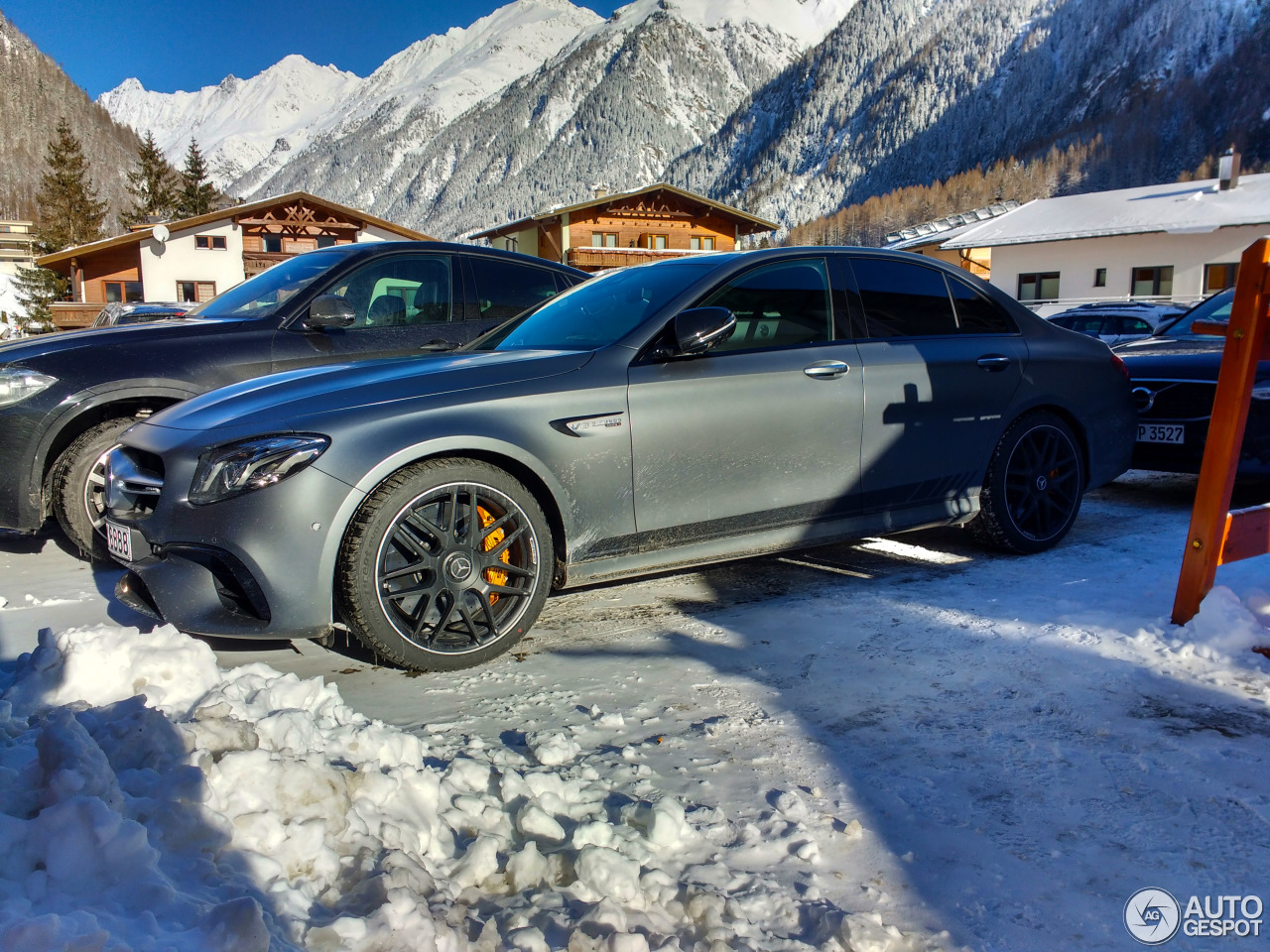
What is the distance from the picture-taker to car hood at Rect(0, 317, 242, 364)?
15.2ft

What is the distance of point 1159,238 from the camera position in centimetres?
3569

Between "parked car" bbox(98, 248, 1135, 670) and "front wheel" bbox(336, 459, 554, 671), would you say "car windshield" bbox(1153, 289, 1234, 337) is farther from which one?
"front wheel" bbox(336, 459, 554, 671)

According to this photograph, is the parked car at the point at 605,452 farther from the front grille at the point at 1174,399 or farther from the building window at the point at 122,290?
the building window at the point at 122,290

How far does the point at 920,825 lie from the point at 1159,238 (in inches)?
1576

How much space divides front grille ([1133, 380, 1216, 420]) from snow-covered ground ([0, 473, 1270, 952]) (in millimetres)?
2601

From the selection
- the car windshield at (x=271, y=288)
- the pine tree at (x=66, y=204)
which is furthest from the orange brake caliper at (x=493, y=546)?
the pine tree at (x=66, y=204)

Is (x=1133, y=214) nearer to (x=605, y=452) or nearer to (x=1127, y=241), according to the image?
(x=1127, y=241)

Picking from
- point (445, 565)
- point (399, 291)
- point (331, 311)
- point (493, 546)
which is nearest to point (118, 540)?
point (445, 565)

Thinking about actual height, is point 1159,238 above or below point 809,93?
below

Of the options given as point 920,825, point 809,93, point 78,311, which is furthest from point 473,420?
point 809,93

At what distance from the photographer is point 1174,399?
19.2 ft

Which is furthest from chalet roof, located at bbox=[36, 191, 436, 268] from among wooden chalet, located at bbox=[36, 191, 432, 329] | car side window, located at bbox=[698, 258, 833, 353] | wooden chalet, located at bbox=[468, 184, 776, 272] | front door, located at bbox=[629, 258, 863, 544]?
front door, located at bbox=[629, 258, 863, 544]

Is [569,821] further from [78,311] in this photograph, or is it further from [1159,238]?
[1159,238]

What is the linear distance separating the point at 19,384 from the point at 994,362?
479 cm
